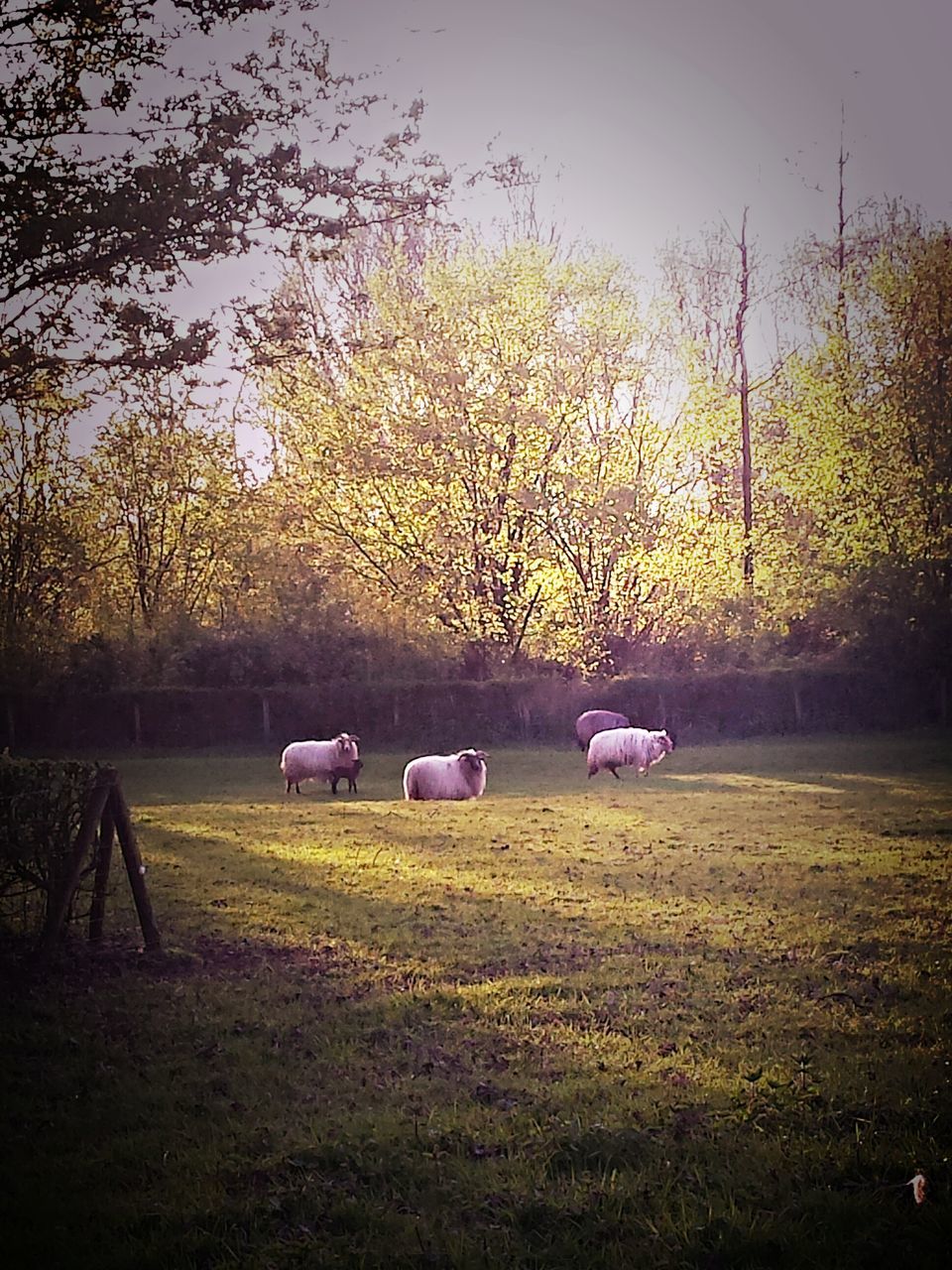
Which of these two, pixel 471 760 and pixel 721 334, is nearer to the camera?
pixel 721 334

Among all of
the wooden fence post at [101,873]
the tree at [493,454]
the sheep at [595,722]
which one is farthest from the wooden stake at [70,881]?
the sheep at [595,722]

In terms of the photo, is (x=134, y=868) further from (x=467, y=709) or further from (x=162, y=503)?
(x=467, y=709)

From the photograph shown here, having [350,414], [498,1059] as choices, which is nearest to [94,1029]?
[498,1059]

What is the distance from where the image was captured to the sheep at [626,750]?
1232 centimetres

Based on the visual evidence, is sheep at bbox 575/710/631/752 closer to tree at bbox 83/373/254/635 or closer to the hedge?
the hedge

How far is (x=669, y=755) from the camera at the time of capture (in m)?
13.0

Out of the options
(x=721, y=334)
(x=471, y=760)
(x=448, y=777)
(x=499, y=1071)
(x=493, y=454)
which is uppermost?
(x=493, y=454)

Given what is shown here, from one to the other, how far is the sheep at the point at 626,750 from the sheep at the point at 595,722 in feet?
4.16

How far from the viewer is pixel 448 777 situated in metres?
10.6

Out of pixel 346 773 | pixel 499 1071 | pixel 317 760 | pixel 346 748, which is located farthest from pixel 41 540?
pixel 499 1071

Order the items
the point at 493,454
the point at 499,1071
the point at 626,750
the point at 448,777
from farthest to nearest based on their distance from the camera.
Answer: the point at 493,454
the point at 626,750
the point at 448,777
the point at 499,1071

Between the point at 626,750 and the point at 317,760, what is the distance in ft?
11.8

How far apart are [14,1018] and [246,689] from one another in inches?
264

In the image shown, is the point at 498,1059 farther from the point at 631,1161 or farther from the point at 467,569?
the point at 467,569
